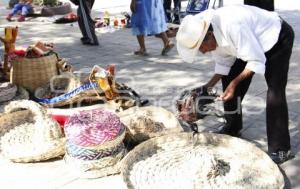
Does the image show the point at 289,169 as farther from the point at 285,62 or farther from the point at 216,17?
the point at 216,17

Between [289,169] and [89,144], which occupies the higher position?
[89,144]

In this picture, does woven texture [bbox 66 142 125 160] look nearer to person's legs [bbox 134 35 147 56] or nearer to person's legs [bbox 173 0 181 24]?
person's legs [bbox 134 35 147 56]

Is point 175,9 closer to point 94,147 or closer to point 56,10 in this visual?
point 56,10

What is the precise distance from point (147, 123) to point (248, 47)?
3.86 ft

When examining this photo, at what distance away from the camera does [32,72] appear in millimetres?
4812

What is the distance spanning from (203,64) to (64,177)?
3.30 meters

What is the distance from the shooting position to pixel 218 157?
329 centimetres

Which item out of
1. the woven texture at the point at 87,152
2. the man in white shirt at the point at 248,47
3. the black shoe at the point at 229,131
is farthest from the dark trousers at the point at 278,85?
the woven texture at the point at 87,152

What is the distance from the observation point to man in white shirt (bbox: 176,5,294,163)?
290cm

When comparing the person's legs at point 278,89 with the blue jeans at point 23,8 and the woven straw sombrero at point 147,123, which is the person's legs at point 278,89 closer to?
the woven straw sombrero at point 147,123

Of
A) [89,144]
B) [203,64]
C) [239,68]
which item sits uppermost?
[239,68]

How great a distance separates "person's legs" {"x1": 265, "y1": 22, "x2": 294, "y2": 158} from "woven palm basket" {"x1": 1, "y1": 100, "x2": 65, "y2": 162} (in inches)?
62.6

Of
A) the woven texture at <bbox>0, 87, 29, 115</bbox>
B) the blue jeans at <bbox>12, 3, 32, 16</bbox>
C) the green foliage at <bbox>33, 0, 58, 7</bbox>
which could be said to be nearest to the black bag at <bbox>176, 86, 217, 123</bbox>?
the woven texture at <bbox>0, 87, 29, 115</bbox>

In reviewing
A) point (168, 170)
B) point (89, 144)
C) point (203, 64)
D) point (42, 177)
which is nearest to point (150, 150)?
point (168, 170)
